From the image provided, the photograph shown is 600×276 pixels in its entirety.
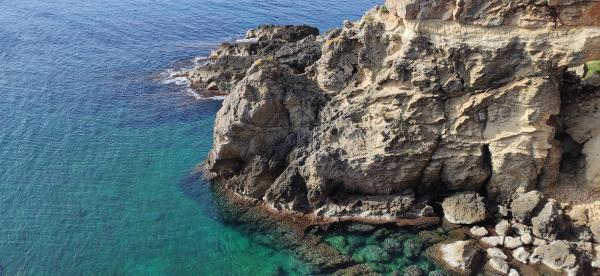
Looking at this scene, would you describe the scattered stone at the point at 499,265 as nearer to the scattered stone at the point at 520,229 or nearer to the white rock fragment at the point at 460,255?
the white rock fragment at the point at 460,255

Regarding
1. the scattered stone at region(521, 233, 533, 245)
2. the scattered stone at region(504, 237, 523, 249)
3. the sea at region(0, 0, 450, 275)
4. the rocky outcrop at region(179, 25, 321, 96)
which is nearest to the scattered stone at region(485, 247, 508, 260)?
the scattered stone at region(504, 237, 523, 249)

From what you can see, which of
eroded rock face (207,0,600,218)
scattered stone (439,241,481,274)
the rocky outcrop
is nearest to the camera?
scattered stone (439,241,481,274)

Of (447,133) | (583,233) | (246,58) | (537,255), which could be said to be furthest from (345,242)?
(246,58)

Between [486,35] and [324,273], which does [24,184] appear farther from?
[486,35]

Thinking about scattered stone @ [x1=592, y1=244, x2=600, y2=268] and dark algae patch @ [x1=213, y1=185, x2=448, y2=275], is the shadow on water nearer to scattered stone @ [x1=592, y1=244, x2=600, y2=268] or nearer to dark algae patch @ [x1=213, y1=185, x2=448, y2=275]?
dark algae patch @ [x1=213, y1=185, x2=448, y2=275]

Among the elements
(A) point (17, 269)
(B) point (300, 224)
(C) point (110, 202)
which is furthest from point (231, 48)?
(A) point (17, 269)

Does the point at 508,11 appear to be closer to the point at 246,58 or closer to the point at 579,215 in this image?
the point at 579,215

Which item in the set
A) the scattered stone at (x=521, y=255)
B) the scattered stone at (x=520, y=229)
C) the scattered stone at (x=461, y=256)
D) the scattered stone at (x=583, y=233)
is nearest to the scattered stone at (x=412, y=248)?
the scattered stone at (x=461, y=256)
